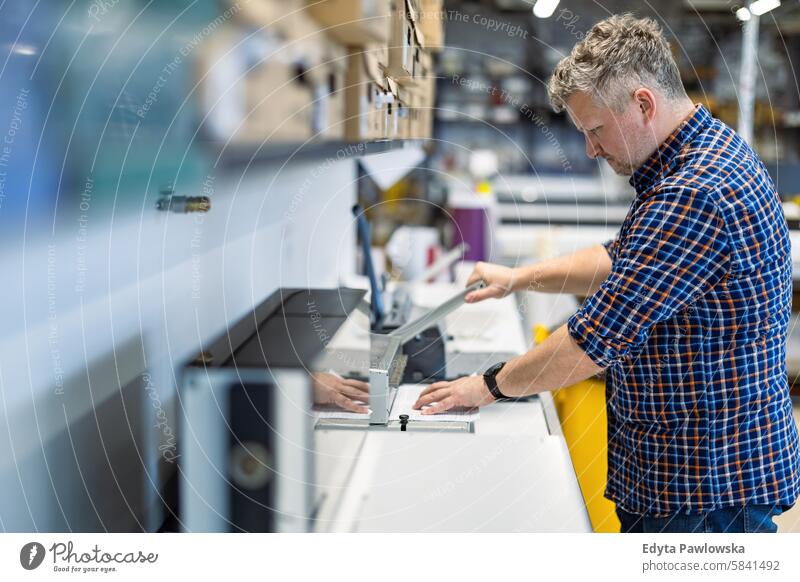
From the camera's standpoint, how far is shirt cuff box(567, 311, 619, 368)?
0.90 metres

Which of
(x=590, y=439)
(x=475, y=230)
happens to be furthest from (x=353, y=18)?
(x=475, y=230)

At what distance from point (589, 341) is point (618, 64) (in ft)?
1.09

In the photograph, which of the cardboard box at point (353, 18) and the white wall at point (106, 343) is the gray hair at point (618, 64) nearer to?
the cardboard box at point (353, 18)

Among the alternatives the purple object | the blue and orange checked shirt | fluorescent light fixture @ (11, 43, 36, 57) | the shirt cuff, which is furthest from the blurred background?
the purple object

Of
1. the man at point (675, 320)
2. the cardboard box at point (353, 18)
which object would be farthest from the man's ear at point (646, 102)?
the cardboard box at point (353, 18)

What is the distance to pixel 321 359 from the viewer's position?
3.97ft

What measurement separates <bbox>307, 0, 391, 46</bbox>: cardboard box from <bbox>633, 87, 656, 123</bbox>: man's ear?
48 centimetres

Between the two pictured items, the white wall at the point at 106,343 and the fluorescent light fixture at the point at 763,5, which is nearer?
the white wall at the point at 106,343

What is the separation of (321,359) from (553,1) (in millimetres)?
676

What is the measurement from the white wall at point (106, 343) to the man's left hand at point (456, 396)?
0.40 m

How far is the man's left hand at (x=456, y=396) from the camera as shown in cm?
100
